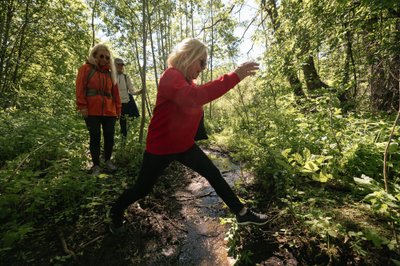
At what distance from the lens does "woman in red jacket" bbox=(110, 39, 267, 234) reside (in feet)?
7.06

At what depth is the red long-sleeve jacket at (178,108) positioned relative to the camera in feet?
6.99

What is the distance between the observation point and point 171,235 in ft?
9.29

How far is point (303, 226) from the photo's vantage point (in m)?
2.42

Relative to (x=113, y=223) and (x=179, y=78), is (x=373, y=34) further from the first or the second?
(x=113, y=223)

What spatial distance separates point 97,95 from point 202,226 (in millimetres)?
2701

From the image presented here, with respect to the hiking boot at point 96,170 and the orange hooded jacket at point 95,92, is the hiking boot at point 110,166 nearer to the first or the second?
the hiking boot at point 96,170

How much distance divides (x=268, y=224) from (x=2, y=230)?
9.41 ft

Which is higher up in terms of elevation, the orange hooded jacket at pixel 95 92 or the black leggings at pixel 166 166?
the orange hooded jacket at pixel 95 92

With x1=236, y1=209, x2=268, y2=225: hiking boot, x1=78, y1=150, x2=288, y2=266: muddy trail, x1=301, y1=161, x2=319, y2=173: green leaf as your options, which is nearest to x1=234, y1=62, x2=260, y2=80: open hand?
x1=301, y1=161, x2=319, y2=173: green leaf

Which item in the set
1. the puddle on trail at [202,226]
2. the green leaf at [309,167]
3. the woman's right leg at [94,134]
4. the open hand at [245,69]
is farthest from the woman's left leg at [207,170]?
the woman's right leg at [94,134]

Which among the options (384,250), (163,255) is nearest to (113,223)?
(163,255)

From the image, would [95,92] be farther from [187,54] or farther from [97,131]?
[187,54]

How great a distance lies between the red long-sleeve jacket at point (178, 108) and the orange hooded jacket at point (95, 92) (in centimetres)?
202

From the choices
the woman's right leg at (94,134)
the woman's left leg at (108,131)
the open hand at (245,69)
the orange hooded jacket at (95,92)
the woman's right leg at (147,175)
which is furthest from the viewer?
the woman's left leg at (108,131)
